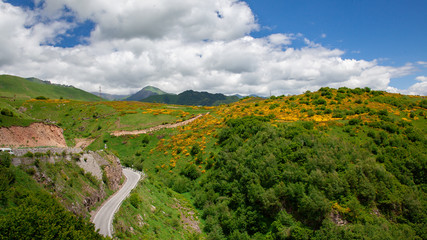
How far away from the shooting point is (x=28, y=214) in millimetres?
10930

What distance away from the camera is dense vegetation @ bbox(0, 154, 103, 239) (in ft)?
33.8

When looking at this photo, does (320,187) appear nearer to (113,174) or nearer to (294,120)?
(294,120)

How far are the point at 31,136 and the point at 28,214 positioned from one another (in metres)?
21.9

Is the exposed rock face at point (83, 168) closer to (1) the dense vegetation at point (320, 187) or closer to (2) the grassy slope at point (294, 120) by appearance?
(2) the grassy slope at point (294, 120)

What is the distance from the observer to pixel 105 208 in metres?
21.6

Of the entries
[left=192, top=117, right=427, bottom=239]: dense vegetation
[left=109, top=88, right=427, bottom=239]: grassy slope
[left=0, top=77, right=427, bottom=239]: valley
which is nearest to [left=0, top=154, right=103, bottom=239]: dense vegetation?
[left=0, top=77, right=427, bottom=239]: valley

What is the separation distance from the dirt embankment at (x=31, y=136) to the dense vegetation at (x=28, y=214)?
10.6m

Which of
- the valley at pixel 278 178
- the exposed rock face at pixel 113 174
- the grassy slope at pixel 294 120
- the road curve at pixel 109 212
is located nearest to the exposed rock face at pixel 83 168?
the exposed rock face at pixel 113 174

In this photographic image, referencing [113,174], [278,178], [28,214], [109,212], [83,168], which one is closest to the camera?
[28,214]

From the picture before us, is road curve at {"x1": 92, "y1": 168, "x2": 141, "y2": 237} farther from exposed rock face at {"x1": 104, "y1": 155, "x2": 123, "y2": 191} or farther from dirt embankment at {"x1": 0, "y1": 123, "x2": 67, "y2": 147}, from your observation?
dirt embankment at {"x1": 0, "y1": 123, "x2": 67, "y2": 147}

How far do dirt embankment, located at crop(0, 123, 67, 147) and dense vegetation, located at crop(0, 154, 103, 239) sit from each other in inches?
417

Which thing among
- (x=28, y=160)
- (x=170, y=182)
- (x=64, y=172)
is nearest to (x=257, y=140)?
(x=170, y=182)

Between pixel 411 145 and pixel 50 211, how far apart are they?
47521mm

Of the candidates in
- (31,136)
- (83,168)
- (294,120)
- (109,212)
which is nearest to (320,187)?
(294,120)
